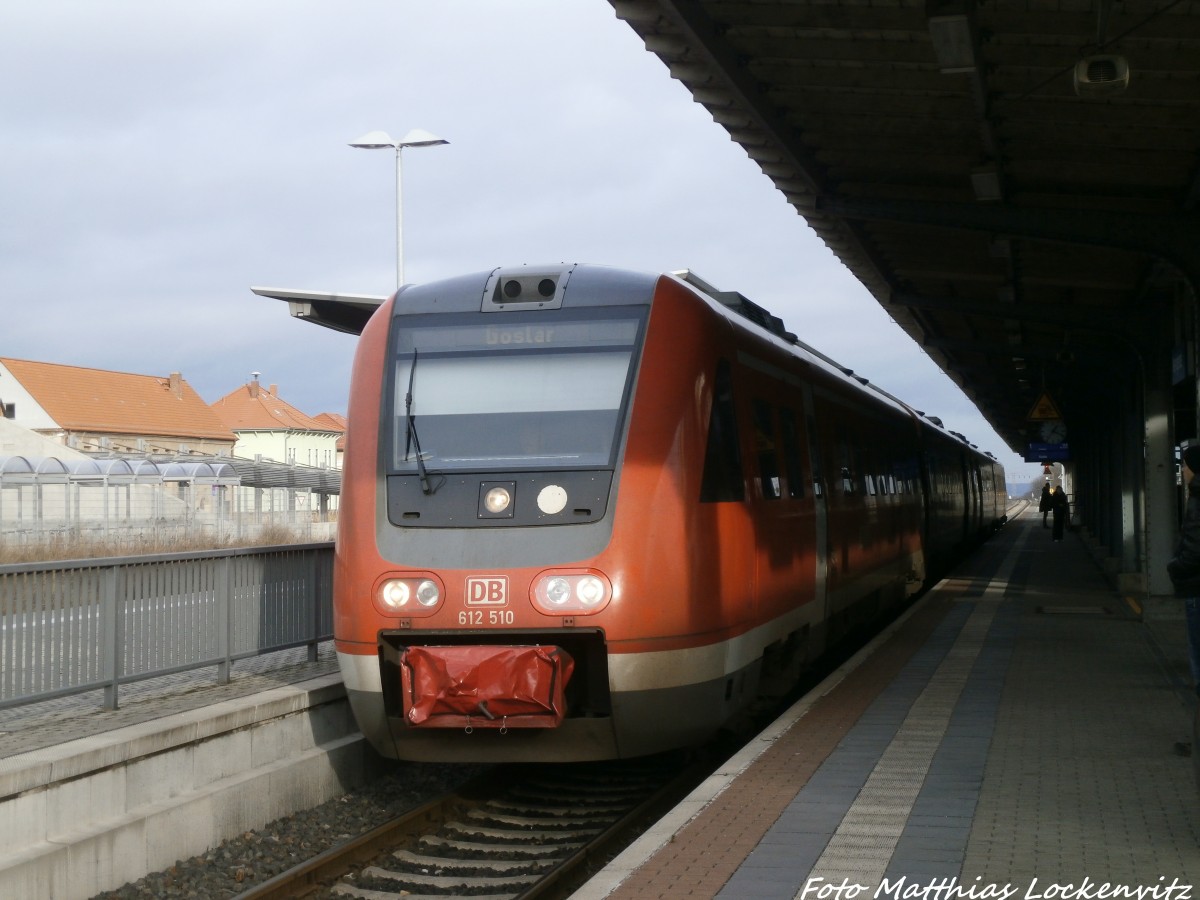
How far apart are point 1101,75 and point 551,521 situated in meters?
4.11

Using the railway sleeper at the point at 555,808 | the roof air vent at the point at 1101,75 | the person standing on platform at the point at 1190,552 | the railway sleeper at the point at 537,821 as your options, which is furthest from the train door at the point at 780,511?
the roof air vent at the point at 1101,75

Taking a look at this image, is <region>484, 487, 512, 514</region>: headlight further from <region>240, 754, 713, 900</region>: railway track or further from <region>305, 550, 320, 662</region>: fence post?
<region>305, 550, 320, 662</region>: fence post

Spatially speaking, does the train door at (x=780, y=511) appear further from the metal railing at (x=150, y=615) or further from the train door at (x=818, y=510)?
the metal railing at (x=150, y=615)

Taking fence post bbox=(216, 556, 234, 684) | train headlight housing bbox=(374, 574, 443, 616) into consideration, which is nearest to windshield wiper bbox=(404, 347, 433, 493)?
train headlight housing bbox=(374, 574, 443, 616)

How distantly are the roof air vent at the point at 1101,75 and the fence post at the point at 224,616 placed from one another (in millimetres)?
6180

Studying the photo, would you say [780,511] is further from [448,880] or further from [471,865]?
[448,880]

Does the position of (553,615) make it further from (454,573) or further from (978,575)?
(978,575)

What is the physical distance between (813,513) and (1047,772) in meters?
3.55

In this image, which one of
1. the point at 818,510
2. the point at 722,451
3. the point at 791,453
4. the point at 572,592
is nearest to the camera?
the point at 572,592

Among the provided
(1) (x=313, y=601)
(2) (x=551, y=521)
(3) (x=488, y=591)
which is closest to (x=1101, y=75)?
(2) (x=551, y=521)

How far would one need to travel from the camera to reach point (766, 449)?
9.27 meters

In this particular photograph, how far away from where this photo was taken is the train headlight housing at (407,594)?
755 cm

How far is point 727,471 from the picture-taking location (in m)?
8.32

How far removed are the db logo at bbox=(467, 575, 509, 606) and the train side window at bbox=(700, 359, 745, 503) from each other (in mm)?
1220
